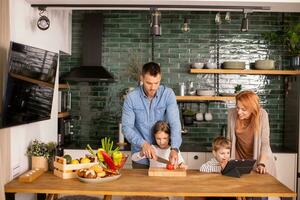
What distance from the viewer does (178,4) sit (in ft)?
11.9

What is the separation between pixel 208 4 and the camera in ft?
11.8

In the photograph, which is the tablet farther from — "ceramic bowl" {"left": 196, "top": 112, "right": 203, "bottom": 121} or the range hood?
the range hood

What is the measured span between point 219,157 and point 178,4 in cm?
143

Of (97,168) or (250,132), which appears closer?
(97,168)

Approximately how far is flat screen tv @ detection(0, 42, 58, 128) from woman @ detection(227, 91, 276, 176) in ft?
5.61

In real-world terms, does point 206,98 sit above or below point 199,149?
above

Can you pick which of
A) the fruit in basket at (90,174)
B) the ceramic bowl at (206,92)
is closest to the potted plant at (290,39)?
the ceramic bowl at (206,92)

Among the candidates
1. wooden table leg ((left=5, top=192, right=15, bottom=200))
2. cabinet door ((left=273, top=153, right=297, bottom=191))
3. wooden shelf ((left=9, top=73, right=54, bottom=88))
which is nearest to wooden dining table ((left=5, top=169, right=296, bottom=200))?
wooden table leg ((left=5, top=192, right=15, bottom=200))

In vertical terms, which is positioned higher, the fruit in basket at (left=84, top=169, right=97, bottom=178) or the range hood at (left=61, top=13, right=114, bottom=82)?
the range hood at (left=61, top=13, right=114, bottom=82)

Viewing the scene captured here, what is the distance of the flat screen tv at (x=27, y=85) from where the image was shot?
2.88m

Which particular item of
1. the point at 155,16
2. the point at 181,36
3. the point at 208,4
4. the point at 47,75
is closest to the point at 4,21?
the point at 47,75

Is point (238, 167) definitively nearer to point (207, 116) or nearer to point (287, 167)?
point (287, 167)

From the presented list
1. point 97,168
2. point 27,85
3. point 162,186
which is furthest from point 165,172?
point 27,85

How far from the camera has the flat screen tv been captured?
288 cm
